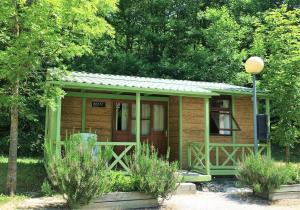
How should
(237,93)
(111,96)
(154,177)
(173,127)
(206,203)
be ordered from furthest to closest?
(173,127), (237,93), (111,96), (206,203), (154,177)

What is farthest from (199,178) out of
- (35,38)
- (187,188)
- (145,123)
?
(35,38)

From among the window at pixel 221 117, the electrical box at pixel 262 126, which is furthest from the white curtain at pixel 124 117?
the electrical box at pixel 262 126

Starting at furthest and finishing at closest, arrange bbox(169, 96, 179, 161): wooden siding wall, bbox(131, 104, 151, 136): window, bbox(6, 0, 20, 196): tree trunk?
bbox(131, 104, 151, 136): window < bbox(169, 96, 179, 161): wooden siding wall < bbox(6, 0, 20, 196): tree trunk

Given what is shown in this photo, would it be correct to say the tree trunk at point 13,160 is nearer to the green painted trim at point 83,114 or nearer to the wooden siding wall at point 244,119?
the green painted trim at point 83,114

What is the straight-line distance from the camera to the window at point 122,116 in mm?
13250

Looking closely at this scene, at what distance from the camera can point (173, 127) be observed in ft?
44.5

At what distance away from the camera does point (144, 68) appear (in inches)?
887

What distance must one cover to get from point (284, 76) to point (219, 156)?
11.8 feet

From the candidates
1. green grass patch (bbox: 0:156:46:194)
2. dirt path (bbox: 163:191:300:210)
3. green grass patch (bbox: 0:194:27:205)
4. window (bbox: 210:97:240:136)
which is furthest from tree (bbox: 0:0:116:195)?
window (bbox: 210:97:240:136)

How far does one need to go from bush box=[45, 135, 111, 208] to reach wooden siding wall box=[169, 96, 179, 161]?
5473mm

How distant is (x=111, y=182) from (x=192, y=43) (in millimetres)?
18871

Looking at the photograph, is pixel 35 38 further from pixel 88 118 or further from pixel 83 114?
pixel 88 118

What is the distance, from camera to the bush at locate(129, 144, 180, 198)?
8438 millimetres

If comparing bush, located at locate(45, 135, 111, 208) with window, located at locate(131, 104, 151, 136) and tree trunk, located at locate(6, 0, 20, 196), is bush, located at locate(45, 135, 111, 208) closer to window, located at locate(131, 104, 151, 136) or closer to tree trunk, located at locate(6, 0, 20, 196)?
tree trunk, located at locate(6, 0, 20, 196)
